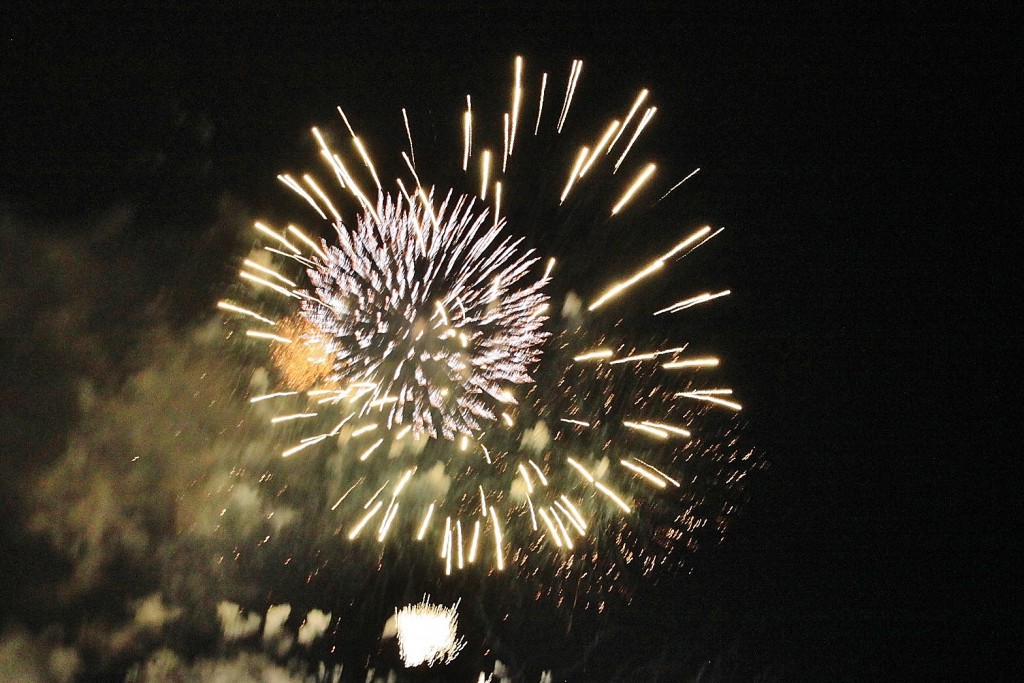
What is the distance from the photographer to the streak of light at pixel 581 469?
4836 mm

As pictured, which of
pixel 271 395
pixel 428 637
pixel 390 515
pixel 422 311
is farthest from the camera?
pixel 428 637

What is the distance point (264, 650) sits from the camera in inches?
256

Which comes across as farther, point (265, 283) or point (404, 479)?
point (404, 479)

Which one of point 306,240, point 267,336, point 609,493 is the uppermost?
point 306,240

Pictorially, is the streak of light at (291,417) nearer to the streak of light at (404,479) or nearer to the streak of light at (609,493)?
the streak of light at (404,479)

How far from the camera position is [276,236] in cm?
448

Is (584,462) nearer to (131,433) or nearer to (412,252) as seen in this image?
(412,252)

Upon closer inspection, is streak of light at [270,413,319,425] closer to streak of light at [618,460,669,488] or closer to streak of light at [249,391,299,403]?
streak of light at [249,391,299,403]

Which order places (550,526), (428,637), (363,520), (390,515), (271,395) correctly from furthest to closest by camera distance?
(428,637) < (363,520) < (390,515) < (271,395) < (550,526)

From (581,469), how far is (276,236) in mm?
2637

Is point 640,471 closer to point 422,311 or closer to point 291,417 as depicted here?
point 422,311

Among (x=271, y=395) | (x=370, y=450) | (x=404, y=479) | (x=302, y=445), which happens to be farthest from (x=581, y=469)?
(x=271, y=395)

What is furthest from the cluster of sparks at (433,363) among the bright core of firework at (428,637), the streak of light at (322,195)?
the bright core of firework at (428,637)

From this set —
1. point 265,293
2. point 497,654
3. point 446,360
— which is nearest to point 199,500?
point 265,293
